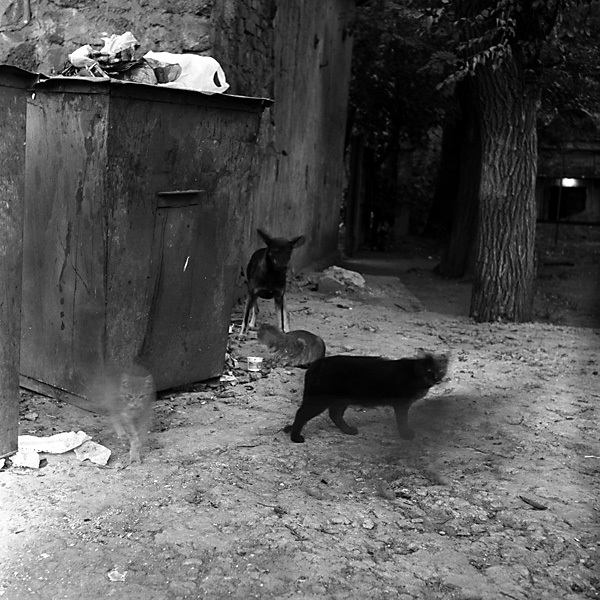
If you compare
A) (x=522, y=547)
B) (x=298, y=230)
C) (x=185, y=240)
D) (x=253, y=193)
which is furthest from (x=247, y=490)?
(x=298, y=230)

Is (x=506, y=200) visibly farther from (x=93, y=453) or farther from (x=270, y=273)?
(x=93, y=453)

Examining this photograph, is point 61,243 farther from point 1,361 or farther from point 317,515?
point 317,515

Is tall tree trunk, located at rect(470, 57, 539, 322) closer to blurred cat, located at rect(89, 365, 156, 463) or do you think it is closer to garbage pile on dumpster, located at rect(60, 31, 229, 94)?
garbage pile on dumpster, located at rect(60, 31, 229, 94)

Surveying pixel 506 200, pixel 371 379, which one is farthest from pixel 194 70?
pixel 506 200

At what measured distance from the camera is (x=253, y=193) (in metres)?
8.34

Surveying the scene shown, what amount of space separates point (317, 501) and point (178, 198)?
192 centimetres

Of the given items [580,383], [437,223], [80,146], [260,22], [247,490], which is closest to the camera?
[247,490]

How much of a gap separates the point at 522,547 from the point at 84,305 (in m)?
2.53

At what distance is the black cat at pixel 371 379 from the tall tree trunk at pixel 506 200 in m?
4.40

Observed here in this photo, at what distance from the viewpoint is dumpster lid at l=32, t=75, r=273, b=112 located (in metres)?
4.39

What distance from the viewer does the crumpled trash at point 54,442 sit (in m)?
4.19

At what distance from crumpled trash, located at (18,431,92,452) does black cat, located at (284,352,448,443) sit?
1118mm

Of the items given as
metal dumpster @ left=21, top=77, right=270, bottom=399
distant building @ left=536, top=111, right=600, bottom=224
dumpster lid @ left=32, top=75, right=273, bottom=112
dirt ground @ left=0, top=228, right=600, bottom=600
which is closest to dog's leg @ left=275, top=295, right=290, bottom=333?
dirt ground @ left=0, top=228, right=600, bottom=600

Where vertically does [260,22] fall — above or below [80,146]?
above
